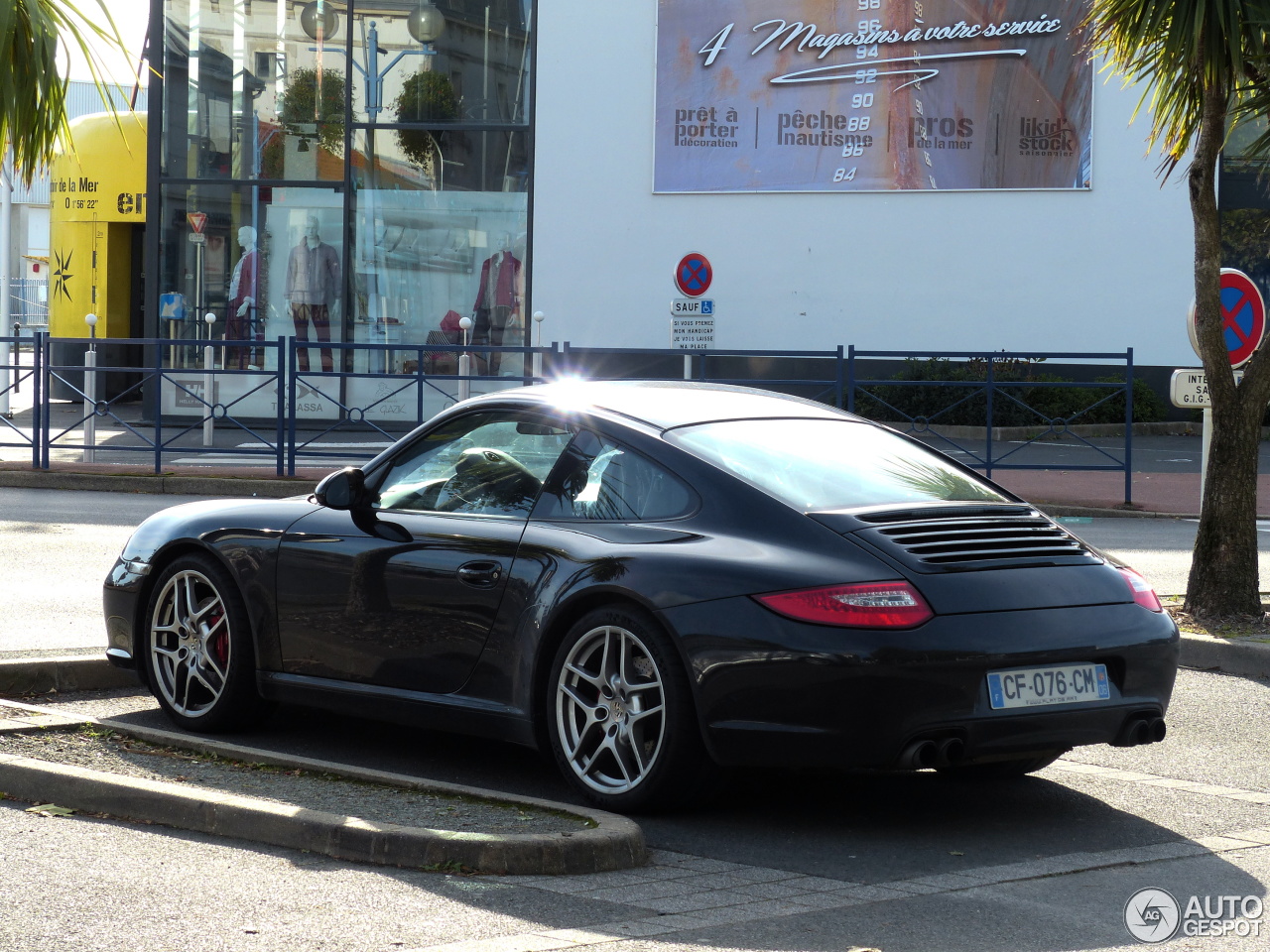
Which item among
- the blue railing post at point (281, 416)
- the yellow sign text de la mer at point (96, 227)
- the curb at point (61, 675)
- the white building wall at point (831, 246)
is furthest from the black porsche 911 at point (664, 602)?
the yellow sign text de la mer at point (96, 227)

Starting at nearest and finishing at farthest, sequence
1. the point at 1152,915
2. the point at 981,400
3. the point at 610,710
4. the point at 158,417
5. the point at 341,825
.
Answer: the point at 1152,915
the point at 341,825
the point at 610,710
the point at 158,417
the point at 981,400

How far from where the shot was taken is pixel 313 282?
2761 centimetres

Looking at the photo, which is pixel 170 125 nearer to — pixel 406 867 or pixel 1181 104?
pixel 1181 104

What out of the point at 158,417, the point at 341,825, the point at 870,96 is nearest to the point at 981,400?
the point at 870,96

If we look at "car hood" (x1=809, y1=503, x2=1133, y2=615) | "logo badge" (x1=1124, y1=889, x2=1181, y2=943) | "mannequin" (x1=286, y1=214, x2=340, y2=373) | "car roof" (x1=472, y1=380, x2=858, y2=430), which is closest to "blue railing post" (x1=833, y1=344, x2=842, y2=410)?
"car roof" (x1=472, y1=380, x2=858, y2=430)

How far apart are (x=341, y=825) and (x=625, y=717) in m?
0.95

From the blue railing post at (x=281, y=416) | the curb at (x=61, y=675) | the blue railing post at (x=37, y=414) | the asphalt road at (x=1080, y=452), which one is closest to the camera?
the curb at (x=61, y=675)

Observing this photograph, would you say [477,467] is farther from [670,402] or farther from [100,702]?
[100,702]

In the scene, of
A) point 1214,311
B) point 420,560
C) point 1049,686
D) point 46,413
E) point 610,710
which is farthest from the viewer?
point 46,413

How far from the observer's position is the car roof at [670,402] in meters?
5.68

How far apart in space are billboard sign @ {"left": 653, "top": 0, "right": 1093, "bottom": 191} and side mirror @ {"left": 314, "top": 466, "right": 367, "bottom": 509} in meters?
23.1

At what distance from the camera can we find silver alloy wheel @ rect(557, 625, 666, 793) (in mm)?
5020

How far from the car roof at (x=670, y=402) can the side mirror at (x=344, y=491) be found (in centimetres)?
58

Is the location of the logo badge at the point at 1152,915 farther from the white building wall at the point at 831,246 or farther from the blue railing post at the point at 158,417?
the white building wall at the point at 831,246
